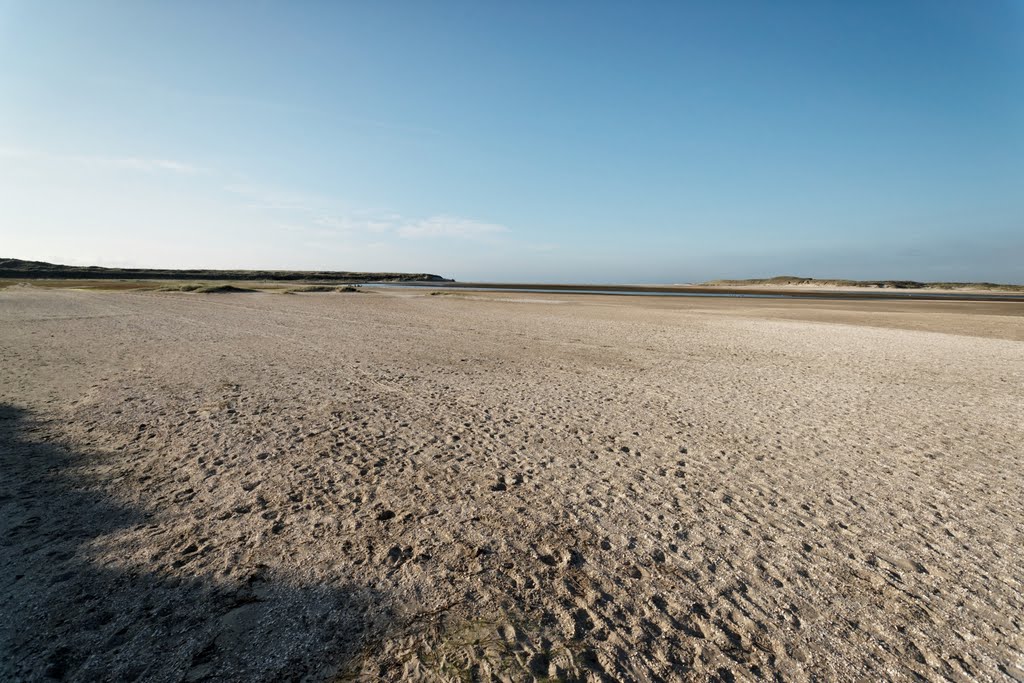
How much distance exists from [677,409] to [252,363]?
31.1 feet

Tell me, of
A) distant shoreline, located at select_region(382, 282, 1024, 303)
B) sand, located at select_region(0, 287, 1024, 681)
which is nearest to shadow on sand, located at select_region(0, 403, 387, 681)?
sand, located at select_region(0, 287, 1024, 681)

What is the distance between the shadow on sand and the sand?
0.02m

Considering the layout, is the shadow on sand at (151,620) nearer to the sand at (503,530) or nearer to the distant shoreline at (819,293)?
the sand at (503,530)

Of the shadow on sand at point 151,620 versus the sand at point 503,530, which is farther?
the sand at point 503,530

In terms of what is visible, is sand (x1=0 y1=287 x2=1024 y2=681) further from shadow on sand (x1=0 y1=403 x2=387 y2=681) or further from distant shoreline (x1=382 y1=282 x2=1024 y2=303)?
distant shoreline (x1=382 y1=282 x2=1024 y2=303)

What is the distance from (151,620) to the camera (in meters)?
3.07

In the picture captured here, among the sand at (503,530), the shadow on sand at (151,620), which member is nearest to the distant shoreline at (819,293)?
the sand at (503,530)

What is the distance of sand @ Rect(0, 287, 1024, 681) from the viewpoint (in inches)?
116

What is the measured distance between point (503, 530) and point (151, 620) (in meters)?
2.54

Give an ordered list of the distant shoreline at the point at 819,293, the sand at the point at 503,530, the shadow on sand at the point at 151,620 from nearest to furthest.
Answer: the shadow on sand at the point at 151,620 < the sand at the point at 503,530 < the distant shoreline at the point at 819,293

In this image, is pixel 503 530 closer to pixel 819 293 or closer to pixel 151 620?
pixel 151 620

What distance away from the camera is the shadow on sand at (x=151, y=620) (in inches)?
107

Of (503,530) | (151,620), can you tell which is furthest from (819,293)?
(151,620)

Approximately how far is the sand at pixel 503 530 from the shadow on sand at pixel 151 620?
0.06 feet
